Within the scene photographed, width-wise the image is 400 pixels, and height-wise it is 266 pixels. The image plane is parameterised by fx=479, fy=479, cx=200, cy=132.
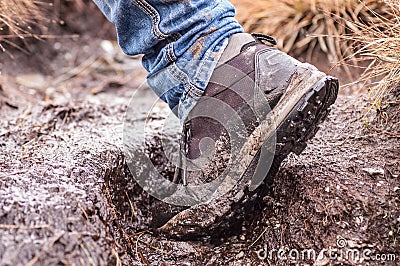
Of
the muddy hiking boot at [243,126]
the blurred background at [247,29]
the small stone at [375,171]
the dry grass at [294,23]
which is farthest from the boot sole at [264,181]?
the dry grass at [294,23]

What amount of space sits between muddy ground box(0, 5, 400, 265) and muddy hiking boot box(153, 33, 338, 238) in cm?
8

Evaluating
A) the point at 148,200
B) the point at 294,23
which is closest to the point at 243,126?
the point at 148,200

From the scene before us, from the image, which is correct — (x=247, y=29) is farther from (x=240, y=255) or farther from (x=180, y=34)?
(x=240, y=255)

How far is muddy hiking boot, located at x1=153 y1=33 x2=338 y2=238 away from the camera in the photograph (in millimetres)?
1173

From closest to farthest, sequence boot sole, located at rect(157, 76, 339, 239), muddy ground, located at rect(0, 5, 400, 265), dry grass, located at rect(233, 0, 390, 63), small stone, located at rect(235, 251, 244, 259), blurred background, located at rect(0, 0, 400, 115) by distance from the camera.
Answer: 1. muddy ground, located at rect(0, 5, 400, 265)
2. boot sole, located at rect(157, 76, 339, 239)
3. small stone, located at rect(235, 251, 244, 259)
4. blurred background, located at rect(0, 0, 400, 115)
5. dry grass, located at rect(233, 0, 390, 63)

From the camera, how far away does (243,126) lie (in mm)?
1214

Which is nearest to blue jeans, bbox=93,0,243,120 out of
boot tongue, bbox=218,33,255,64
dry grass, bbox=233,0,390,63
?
boot tongue, bbox=218,33,255,64

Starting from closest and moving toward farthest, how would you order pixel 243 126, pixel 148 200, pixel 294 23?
pixel 243 126
pixel 148 200
pixel 294 23

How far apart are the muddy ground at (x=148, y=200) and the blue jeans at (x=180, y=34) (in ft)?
1.09

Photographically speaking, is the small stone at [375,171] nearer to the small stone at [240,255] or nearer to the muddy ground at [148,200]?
the muddy ground at [148,200]

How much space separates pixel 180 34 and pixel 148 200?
1.82 feet

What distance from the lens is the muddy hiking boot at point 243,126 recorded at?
1.17 meters

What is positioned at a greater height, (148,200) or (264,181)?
(264,181)

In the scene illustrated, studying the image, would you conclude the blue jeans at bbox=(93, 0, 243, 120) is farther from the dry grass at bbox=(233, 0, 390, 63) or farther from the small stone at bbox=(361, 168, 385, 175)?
the dry grass at bbox=(233, 0, 390, 63)
